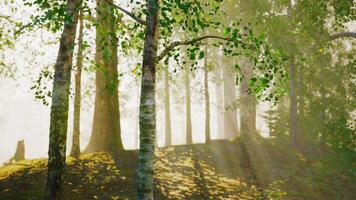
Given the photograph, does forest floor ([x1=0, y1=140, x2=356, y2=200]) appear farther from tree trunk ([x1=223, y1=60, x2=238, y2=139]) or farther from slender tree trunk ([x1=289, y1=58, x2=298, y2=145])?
tree trunk ([x1=223, y1=60, x2=238, y2=139])

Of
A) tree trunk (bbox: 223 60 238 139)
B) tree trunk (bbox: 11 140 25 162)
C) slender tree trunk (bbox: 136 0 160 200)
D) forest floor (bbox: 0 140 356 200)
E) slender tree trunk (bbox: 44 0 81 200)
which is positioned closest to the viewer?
slender tree trunk (bbox: 136 0 160 200)

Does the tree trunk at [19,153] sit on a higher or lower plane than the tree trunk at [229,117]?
lower

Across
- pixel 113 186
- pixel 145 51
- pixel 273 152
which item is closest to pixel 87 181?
pixel 113 186

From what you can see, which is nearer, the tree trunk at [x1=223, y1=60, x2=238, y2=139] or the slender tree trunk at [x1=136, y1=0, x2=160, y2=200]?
the slender tree trunk at [x1=136, y1=0, x2=160, y2=200]

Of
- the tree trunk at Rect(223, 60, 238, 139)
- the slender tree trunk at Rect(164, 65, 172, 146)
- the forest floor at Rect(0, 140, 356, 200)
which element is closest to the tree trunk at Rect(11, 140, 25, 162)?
the forest floor at Rect(0, 140, 356, 200)

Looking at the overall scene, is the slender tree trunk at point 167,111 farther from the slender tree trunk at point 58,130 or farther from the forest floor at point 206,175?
the slender tree trunk at point 58,130

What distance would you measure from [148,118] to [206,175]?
8699 mm

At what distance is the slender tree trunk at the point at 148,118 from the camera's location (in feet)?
23.2

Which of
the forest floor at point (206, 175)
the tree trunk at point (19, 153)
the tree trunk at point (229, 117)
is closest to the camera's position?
the forest floor at point (206, 175)

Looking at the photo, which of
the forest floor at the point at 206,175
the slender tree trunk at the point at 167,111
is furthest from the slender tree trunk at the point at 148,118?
the slender tree trunk at the point at 167,111

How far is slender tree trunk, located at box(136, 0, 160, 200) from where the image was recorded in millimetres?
7078

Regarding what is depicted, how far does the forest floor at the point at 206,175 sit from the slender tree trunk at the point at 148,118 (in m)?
4.23

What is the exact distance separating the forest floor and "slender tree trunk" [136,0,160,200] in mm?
4230

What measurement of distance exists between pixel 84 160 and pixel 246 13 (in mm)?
10252
